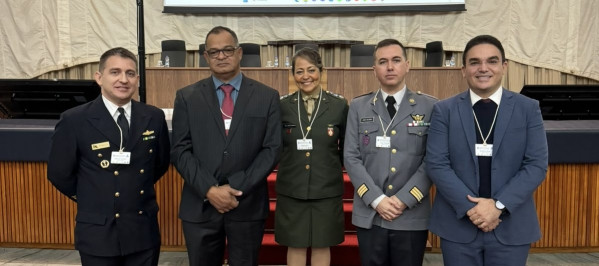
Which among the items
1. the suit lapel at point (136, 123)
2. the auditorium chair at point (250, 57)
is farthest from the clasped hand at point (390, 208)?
the auditorium chair at point (250, 57)

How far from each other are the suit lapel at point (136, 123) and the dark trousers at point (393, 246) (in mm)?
1033

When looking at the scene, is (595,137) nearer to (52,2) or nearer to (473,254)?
(473,254)

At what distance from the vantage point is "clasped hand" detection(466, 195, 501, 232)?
1774 millimetres

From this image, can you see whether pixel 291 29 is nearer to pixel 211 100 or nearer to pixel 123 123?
pixel 211 100

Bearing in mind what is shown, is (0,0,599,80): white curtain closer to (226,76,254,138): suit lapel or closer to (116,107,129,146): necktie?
(226,76,254,138): suit lapel

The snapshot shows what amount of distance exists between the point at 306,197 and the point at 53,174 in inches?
42.8

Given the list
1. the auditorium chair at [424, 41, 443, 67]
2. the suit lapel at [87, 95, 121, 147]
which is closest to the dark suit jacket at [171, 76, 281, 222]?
the suit lapel at [87, 95, 121, 147]

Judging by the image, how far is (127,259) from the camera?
6.55 ft

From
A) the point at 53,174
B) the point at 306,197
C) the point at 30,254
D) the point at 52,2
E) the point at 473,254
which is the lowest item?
the point at 30,254

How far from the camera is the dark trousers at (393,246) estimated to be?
2.05 m

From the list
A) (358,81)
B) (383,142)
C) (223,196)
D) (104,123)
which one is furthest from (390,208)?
(358,81)

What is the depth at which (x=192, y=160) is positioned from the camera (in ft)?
6.67

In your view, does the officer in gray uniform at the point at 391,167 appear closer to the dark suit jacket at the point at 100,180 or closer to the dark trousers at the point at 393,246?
the dark trousers at the point at 393,246

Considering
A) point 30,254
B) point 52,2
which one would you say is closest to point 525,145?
point 30,254
